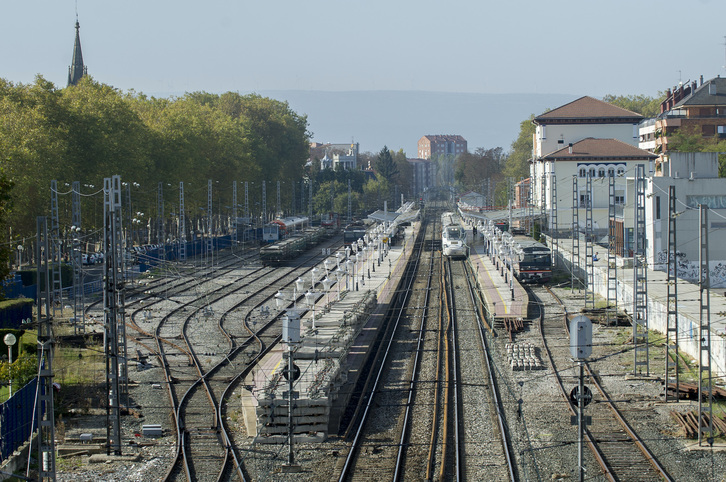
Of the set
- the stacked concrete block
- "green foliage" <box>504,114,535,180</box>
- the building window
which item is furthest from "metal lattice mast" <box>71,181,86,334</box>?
"green foliage" <box>504,114,535,180</box>

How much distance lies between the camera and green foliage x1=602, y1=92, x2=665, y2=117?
127312mm

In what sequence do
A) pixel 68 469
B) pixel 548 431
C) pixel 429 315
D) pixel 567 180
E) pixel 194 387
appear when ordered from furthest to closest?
pixel 567 180 < pixel 429 315 < pixel 194 387 < pixel 548 431 < pixel 68 469

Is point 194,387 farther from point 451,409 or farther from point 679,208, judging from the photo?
point 679,208

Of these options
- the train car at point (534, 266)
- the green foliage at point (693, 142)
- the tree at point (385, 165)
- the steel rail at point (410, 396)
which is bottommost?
the steel rail at point (410, 396)

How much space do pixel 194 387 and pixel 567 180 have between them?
192 feet

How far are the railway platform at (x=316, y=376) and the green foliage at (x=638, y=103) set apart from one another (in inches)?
4204

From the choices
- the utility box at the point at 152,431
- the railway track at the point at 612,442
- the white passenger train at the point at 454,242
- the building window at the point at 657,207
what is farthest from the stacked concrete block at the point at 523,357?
the white passenger train at the point at 454,242

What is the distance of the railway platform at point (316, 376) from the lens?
687 inches

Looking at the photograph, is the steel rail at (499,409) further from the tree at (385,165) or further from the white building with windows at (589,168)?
the tree at (385,165)

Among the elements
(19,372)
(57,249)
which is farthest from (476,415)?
(57,249)

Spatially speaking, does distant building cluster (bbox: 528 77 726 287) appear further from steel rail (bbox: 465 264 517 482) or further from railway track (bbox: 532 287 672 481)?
railway track (bbox: 532 287 672 481)

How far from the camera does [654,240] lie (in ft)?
141

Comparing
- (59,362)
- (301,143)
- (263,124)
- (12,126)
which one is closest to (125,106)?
(12,126)

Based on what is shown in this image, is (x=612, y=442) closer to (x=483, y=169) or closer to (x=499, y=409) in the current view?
(x=499, y=409)
